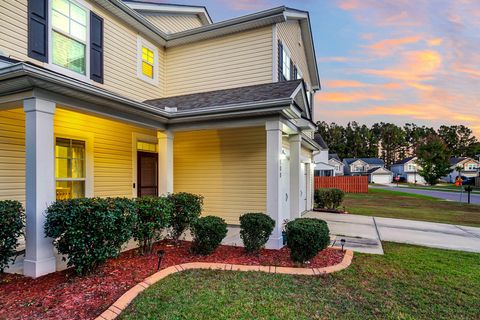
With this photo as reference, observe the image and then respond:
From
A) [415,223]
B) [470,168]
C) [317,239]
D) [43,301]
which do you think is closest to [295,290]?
[317,239]

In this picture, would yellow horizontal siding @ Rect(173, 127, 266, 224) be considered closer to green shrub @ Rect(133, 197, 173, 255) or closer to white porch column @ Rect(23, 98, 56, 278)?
green shrub @ Rect(133, 197, 173, 255)

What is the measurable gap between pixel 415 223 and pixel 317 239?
7197 millimetres

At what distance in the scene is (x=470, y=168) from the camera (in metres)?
60.3

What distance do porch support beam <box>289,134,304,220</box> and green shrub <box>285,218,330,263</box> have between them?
295 centimetres

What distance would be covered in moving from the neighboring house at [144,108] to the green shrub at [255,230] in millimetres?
565

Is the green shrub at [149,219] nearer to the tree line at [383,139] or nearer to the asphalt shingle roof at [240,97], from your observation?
the asphalt shingle roof at [240,97]

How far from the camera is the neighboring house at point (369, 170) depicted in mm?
56562

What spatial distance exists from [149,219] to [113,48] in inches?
206

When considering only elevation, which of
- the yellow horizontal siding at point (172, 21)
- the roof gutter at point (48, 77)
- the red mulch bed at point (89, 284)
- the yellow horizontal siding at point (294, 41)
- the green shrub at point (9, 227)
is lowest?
the red mulch bed at point (89, 284)

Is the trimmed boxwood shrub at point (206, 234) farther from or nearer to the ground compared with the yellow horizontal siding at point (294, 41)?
nearer to the ground

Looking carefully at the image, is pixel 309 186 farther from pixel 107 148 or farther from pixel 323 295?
pixel 323 295

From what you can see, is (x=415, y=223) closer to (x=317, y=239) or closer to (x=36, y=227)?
(x=317, y=239)

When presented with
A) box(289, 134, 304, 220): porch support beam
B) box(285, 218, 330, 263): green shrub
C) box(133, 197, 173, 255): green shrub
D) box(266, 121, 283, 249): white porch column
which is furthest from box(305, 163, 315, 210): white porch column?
box(133, 197, 173, 255): green shrub

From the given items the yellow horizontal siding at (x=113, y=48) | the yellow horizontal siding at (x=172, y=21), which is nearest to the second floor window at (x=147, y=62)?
the yellow horizontal siding at (x=113, y=48)
